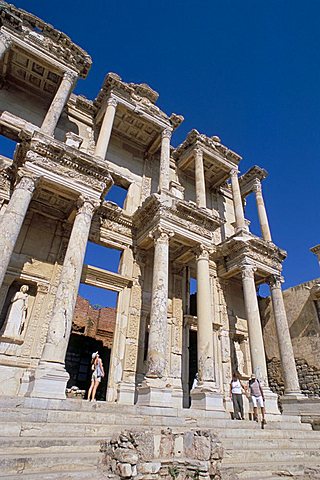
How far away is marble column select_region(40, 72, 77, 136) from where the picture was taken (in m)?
11.7

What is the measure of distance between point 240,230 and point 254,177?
242 inches

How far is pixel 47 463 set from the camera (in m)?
4.62

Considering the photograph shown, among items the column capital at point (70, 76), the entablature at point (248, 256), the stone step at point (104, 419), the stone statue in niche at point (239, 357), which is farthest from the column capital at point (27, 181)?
the stone statue in niche at point (239, 357)

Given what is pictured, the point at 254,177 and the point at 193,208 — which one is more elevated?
the point at 254,177

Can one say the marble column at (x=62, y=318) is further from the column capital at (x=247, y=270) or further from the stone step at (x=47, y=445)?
the column capital at (x=247, y=270)

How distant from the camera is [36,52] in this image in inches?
515

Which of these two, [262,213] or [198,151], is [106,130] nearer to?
[198,151]

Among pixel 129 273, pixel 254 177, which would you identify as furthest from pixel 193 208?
pixel 254 177

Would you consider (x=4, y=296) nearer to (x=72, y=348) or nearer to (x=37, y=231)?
(x=37, y=231)

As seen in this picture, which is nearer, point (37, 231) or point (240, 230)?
point (37, 231)

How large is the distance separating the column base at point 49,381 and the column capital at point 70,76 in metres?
11.7

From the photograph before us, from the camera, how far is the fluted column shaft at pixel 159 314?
9.84m

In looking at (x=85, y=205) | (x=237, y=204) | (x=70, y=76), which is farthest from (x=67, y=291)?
(x=237, y=204)

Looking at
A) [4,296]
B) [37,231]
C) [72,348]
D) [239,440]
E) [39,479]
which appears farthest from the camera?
[72,348]
